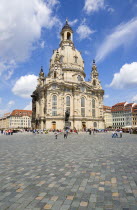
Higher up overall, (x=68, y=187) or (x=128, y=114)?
(x=128, y=114)

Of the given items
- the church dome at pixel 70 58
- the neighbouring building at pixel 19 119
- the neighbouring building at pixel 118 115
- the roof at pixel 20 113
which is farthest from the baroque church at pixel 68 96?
the roof at pixel 20 113

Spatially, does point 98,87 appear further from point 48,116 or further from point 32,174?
point 32,174

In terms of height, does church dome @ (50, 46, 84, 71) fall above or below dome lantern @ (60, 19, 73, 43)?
below

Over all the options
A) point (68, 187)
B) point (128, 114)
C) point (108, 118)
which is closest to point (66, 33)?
point (128, 114)

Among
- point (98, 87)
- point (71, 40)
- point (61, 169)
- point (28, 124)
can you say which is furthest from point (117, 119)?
point (61, 169)

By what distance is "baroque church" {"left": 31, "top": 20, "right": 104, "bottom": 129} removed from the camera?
62.0m

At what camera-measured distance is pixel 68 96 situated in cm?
6575

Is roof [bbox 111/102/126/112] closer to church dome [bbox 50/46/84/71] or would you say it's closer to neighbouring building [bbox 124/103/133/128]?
neighbouring building [bbox 124/103/133/128]

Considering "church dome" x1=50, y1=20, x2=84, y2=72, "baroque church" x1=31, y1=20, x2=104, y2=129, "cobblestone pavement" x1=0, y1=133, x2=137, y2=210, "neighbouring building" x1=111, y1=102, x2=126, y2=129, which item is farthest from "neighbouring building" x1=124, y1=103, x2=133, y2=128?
"cobblestone pavement" x1=0, y1=133, x2=137, y2=210

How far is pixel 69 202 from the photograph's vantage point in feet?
14.7

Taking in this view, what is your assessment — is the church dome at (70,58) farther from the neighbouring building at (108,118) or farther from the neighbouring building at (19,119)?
the neighbouring building at (19,119)

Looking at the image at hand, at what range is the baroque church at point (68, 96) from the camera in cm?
6203

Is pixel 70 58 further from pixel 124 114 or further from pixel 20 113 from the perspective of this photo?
pixel 20 113

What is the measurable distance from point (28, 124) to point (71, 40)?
74.1 meters
